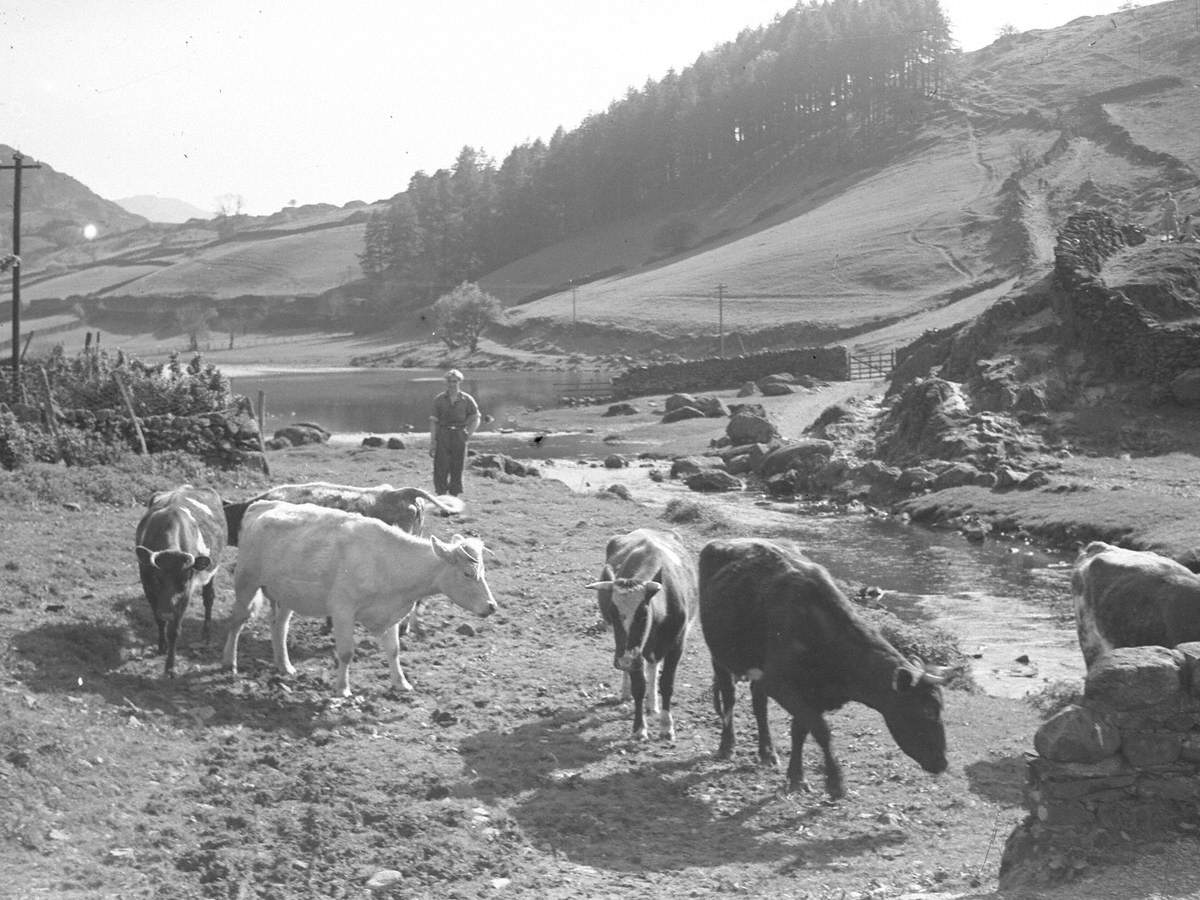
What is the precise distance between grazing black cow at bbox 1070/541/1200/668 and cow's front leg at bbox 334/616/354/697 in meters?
8.82

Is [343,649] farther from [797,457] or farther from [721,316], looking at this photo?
[721,316]

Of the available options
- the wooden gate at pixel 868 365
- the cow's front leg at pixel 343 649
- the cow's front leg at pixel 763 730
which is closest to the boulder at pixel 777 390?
the wooden gate at pixel 868 365

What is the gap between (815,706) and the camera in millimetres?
13133

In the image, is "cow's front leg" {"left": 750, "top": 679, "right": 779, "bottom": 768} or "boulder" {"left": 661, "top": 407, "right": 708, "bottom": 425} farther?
"boulder" {"left": 661, "top": 407, "right": 708, "bottom": 425}

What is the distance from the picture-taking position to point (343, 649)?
14664 millimetres

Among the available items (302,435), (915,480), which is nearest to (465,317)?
(302,435)

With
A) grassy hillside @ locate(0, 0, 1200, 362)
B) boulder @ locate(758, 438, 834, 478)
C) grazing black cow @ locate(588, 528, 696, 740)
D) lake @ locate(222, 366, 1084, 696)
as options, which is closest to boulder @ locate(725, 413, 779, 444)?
lake @ locate(222, 366, 1084, 696)

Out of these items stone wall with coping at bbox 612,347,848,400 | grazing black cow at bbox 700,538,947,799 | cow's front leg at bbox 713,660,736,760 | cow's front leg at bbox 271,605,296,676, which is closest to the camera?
grazing black cow at bbox 700,538,947,799

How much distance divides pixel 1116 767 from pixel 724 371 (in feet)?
256

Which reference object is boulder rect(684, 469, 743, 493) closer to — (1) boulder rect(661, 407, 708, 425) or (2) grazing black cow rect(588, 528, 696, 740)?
(1) boulder rect(661, 407, 708, 425)

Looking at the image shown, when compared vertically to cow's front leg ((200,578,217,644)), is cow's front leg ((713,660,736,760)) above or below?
below

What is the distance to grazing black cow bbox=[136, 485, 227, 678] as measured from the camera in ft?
48.4

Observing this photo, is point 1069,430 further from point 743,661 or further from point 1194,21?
point 1194,21

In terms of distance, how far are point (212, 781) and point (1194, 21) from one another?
20552cm
